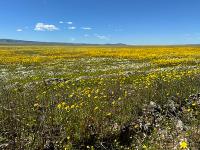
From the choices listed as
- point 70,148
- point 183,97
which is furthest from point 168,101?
point 70,148

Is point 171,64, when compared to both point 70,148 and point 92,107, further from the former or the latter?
point 70,148

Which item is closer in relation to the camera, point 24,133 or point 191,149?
point 191,149

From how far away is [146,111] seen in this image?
1101 centimetres

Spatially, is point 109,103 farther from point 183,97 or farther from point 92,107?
point 183,97

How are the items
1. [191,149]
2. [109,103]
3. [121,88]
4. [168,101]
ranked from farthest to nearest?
[121,88] < [168,101] < [109,103] < [191,149]

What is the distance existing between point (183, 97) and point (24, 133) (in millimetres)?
6416

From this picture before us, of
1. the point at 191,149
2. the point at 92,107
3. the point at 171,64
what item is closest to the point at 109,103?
the point at 92,107

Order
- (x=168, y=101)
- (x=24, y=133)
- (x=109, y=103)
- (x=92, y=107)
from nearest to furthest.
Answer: (x=24, y=133) < (x=92, y=107) < (x=109, y=103) < (x=168, y=101)

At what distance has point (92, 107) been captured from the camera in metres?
10.4

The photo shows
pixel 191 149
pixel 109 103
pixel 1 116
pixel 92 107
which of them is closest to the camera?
pixel 191 149

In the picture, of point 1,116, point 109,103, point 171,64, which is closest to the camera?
point 1,116

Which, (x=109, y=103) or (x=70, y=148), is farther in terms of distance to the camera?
(x=109, y=103)

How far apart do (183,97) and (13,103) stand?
20.0 ft

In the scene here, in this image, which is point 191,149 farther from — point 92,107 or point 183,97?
point 183,97
